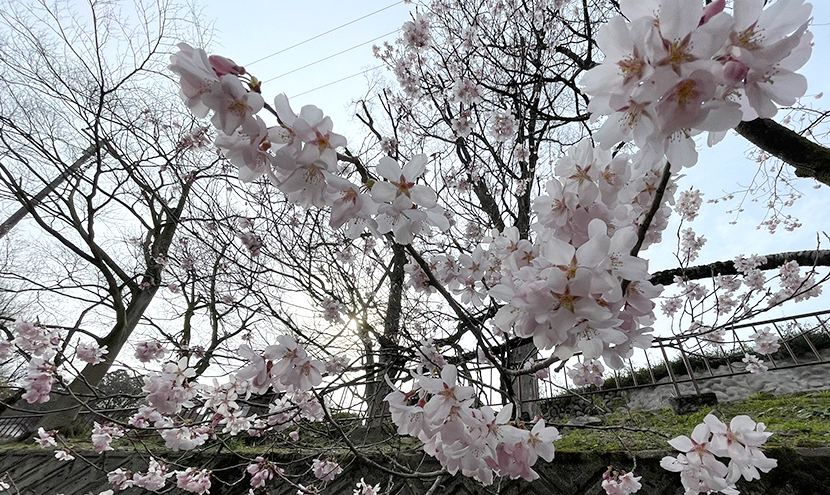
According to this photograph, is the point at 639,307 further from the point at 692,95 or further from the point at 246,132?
the point at 246,132

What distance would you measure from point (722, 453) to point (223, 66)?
1.87 metres

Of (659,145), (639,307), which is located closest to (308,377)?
(639,307)

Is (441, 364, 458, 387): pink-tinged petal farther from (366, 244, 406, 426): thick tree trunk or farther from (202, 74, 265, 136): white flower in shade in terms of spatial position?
(366, 244, 406, 426): thick tree trunk

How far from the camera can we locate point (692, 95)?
1.86 ft

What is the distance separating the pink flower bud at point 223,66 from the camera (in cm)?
79

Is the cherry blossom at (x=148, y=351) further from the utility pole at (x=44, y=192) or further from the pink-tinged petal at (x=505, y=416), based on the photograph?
the pink-tinged petal at (x=505, y=416)

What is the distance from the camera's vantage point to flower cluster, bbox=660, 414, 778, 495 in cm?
119

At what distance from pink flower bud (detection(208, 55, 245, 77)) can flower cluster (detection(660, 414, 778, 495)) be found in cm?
175

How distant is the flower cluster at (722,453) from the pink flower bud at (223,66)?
5.74 feet

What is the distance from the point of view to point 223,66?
79cm

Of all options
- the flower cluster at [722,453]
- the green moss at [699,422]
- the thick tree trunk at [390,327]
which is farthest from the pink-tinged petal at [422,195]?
the thick tree trunk at [390,327]

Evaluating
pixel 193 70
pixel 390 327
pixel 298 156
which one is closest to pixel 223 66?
pixel 193 70

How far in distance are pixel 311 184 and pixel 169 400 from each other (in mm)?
1776

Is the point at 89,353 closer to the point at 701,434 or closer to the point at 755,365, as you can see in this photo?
the point at 701,434
